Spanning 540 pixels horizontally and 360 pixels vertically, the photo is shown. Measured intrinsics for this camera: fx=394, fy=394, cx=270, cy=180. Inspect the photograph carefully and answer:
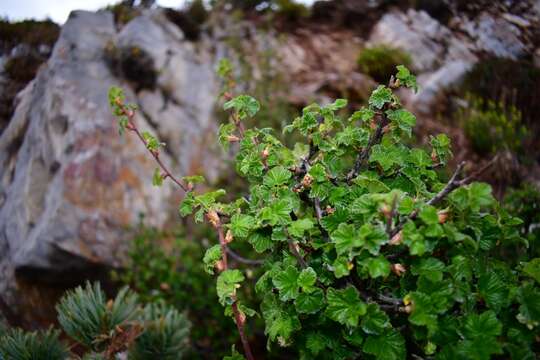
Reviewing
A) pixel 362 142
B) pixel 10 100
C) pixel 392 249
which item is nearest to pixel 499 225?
pixel 392 249

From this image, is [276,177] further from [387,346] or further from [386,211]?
[387,346]

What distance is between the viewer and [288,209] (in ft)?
3.83

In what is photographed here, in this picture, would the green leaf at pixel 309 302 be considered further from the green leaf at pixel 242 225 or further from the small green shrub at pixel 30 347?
the small green shrub at pixel 30 347

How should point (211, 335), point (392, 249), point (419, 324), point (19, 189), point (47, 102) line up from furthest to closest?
1. point (47, 102)
2. point (19, 189)
3. point (211, 335)
4. point (392, 249)
5. point (419, 324)

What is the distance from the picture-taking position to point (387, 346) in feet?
3.41

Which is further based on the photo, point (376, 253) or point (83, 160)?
point (83, 160)

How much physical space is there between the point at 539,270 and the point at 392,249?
38 cm

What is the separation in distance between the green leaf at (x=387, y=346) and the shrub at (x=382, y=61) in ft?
16.6

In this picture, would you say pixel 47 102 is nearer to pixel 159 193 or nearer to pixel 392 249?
pixel 159 193

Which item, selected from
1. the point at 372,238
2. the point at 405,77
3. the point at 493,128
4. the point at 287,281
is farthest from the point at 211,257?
the point at 493,128

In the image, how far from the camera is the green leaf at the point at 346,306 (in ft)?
3.33

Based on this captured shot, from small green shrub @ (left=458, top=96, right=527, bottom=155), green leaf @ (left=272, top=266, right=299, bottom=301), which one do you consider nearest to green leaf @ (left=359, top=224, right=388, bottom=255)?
green leaf @ (left=272, top=266, right=299, bottom=301)

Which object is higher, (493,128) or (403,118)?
(403,118)

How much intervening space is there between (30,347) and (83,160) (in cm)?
236
